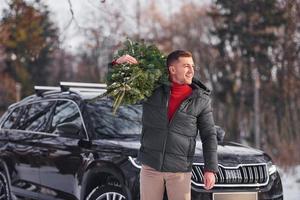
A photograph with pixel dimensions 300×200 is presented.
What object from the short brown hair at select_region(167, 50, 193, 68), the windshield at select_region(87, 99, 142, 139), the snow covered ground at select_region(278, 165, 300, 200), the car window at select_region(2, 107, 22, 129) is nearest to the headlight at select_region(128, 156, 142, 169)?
the windshield at select_region(87, 99, 142, 139)

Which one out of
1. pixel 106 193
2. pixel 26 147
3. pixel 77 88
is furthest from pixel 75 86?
pixel 106 193

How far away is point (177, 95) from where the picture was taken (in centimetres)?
494

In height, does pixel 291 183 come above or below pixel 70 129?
below

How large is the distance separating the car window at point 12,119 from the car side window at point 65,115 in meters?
1.21

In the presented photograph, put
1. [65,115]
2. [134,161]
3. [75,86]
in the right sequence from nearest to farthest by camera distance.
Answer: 1. [134,161]
2. [65,115]
3. [75,86]

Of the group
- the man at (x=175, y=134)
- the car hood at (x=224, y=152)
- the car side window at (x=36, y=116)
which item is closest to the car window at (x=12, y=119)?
the car side window at (x=36, y=116)

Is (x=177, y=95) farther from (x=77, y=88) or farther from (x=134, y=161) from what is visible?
(x=77, y=88)

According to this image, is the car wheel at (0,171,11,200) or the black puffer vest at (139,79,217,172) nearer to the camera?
the black puffer vest at (139,79,217,172)

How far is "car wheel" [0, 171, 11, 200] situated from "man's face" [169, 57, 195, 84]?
4.26 meters

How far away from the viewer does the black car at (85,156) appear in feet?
20.0

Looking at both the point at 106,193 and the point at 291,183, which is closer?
the point at 106,193

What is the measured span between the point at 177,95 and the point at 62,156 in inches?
102

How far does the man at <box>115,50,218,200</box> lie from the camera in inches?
190

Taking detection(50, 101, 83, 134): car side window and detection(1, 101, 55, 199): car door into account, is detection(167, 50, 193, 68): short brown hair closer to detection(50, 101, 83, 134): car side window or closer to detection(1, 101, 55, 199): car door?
detection(50, 101, 83, 134): car side window
